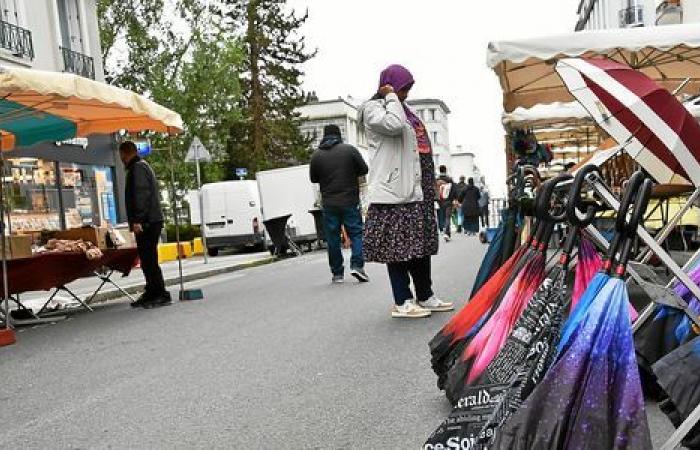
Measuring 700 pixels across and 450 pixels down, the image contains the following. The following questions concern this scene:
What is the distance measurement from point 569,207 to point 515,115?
1081cm

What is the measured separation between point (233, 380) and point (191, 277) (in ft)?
30.2

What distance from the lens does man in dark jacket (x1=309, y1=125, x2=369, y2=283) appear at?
31.9 feet

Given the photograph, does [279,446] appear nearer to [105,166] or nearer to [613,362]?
A: [613,362]

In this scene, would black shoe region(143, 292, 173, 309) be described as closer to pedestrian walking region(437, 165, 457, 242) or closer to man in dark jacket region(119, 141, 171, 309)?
man in dark jacket region(119, 141, 171, 309)

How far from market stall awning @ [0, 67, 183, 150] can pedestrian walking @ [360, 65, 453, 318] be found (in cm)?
297

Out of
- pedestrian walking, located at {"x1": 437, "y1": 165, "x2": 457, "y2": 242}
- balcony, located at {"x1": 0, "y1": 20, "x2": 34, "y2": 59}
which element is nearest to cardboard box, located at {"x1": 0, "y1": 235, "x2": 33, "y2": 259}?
balcony, located at {"x1": 0, "y1": 20, "x2": 34, "y2": 59}

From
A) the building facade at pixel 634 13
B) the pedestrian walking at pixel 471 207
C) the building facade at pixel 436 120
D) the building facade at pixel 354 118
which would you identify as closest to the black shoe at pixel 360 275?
the pedestrian walking at pixel 471 207

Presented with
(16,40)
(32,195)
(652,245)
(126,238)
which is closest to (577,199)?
(652,245)

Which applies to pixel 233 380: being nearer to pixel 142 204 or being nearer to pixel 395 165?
pixel 395 165

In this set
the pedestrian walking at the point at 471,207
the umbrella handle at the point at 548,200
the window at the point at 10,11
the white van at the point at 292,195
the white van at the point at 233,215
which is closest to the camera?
the umbrella handle at the point at 548,200

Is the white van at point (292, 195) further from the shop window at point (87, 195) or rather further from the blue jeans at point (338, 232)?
the blue jeans at point (338, 232)

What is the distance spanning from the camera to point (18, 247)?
797 cm

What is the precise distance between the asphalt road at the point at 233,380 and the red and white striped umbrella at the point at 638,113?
1.16 metres

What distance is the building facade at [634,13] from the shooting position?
2427 centimetres
